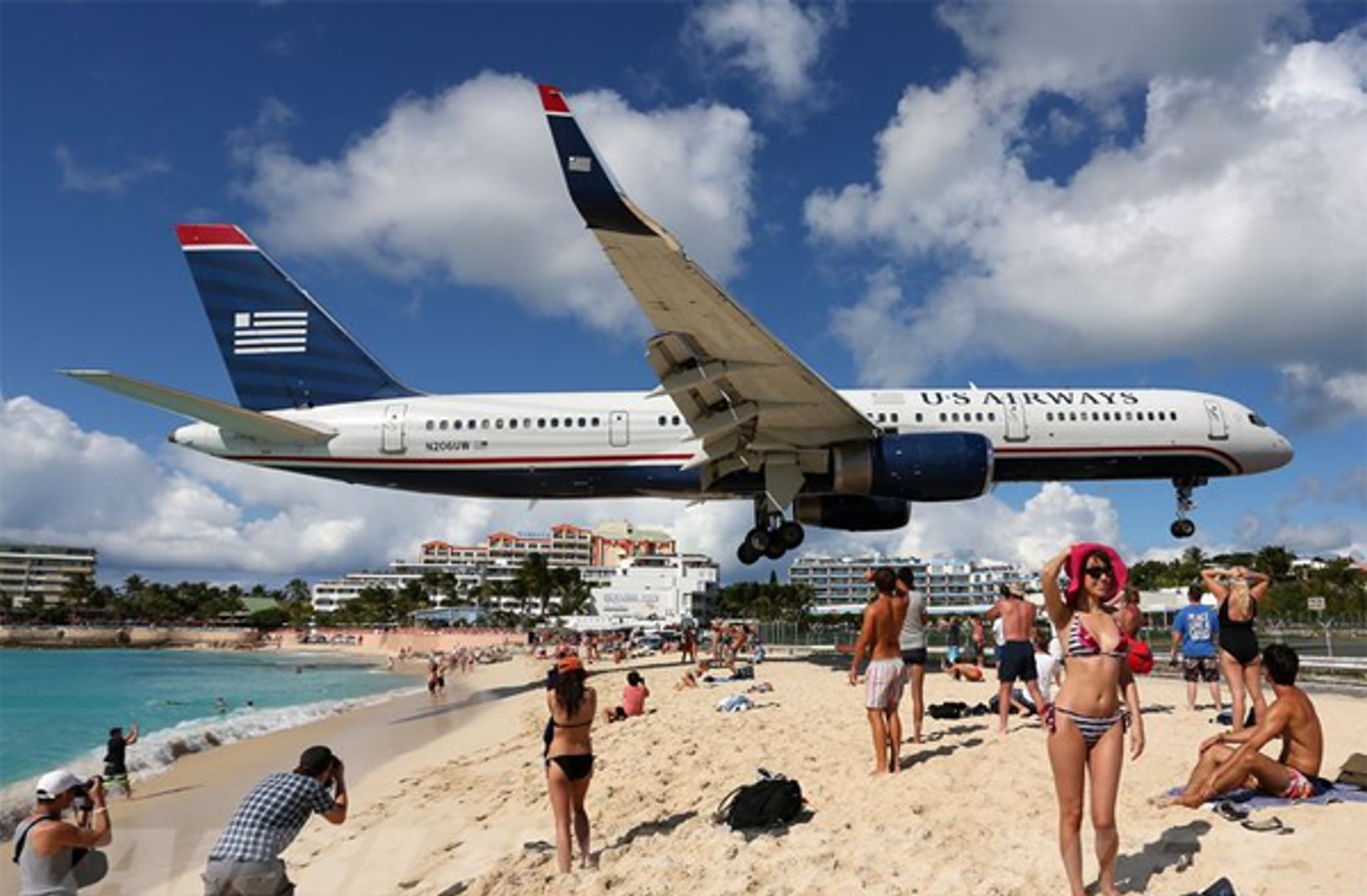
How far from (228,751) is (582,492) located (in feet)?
33.7

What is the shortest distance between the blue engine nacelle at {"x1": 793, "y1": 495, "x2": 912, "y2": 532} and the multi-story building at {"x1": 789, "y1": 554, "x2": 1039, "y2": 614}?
135473mm

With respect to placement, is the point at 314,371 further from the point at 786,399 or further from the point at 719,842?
the point at 719,842

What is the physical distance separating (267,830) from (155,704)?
42.4m

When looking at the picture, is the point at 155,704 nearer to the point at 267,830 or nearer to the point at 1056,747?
the point at 267,830

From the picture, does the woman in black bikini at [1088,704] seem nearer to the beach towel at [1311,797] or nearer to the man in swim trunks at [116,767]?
the beach towel at [1311,797]

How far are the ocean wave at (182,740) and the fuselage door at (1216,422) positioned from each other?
25.9 m

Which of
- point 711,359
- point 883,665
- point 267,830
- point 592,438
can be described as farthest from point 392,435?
point 267,830

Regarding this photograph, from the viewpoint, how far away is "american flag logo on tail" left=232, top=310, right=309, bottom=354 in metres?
23.2

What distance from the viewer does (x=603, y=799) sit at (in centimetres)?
912

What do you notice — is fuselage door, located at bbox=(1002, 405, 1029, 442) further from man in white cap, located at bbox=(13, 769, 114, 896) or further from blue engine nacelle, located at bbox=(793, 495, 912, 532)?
man in white cap, located at bbox=(13, 769, 114, 896)

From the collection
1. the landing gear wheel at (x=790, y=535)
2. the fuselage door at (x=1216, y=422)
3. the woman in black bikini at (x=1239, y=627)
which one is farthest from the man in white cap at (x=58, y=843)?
the fuselage door at (x=1216, y=422)

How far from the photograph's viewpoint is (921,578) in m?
174

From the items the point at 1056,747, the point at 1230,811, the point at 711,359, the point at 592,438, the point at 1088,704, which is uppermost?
the point at 711,359

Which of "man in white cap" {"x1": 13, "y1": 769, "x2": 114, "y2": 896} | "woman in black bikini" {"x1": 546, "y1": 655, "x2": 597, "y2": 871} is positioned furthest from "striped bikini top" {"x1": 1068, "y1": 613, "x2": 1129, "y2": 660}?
"man in white cap" {"x1": 13, "y1": 769, "x2": 114, "y2": 896}
